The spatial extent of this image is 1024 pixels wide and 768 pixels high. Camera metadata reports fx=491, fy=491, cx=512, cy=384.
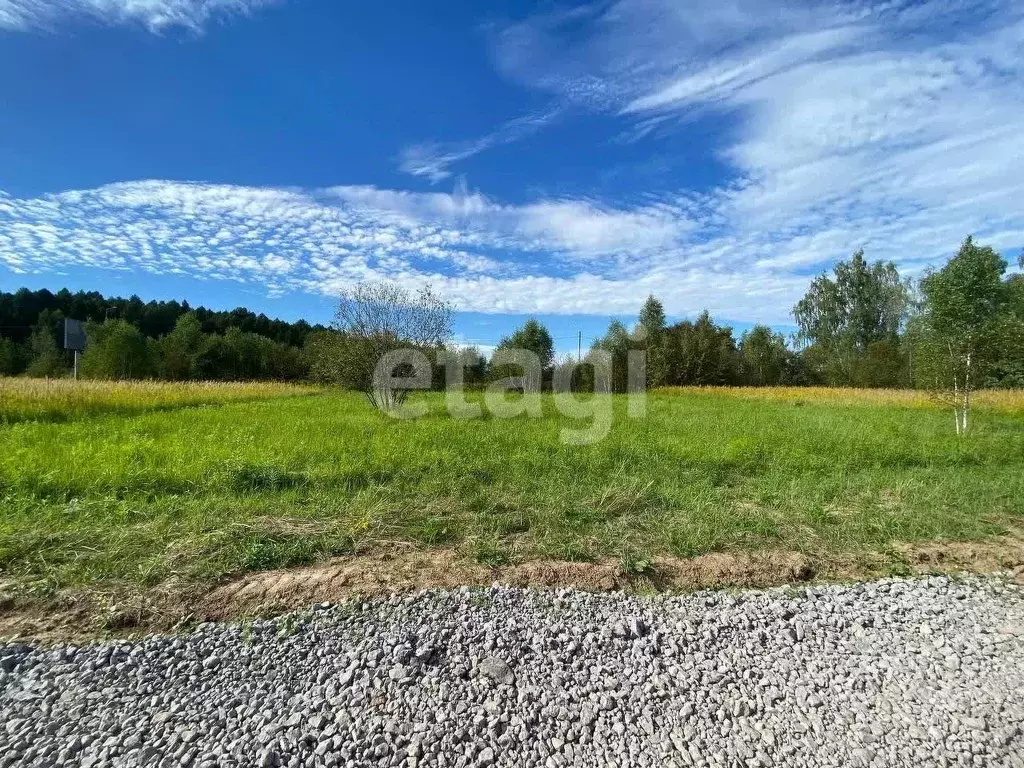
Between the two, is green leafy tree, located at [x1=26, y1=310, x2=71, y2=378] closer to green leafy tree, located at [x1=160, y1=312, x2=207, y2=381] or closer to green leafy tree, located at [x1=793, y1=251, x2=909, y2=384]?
green leafy tree, located at [x1=160, y1=312, x2=207, y2=381]

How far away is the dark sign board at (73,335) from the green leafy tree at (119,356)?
1240 cm

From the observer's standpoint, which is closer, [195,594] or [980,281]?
[195,594]

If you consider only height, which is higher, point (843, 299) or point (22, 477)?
point (843, 299)

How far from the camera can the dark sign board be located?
23372mm

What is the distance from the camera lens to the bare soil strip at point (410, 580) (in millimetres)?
3158

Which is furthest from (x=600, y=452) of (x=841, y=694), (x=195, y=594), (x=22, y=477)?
(x=22, y=477)

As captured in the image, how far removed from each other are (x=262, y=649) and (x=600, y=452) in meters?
6.03

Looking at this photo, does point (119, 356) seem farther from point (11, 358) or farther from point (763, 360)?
point (763, 360)

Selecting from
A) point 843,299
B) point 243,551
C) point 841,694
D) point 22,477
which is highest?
point 843,299

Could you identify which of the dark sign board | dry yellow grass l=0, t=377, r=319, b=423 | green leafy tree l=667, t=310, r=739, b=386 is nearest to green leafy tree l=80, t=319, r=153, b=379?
the dark sign board

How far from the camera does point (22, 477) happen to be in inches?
215

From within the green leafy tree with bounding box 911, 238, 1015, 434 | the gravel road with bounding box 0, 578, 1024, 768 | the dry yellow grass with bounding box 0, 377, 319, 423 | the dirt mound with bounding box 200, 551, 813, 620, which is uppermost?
the green leafy tree with bounding box 911, 238, 1015, 434

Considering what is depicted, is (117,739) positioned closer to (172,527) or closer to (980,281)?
(172,527)

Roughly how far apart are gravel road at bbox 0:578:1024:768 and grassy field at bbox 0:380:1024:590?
0.89m
